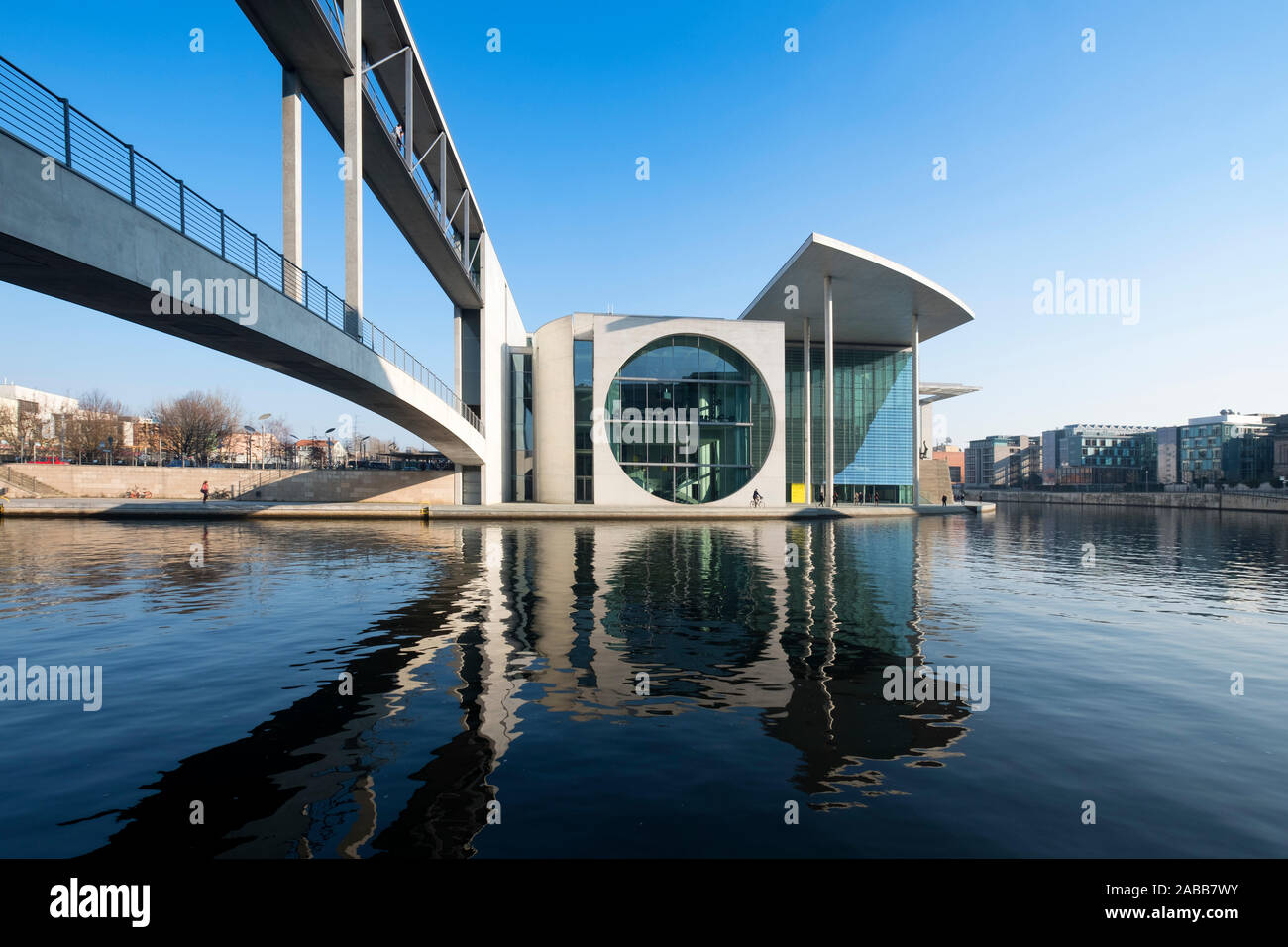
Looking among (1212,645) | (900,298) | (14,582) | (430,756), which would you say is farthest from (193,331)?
Result: (900,298)

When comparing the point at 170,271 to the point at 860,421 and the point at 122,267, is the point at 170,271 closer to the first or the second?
the point at 122,267

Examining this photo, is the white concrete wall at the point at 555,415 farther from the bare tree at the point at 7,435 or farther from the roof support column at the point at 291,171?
the bare tree at the point at 7,435

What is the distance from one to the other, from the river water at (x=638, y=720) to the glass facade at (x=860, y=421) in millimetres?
38167

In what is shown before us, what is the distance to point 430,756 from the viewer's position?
5.13m

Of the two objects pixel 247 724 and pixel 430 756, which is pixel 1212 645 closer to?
pixel 430 756

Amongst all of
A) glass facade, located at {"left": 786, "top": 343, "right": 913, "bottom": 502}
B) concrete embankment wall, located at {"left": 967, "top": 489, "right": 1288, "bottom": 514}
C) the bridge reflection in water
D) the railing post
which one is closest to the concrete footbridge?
the railing post

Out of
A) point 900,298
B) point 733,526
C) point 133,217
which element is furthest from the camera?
point 900,298

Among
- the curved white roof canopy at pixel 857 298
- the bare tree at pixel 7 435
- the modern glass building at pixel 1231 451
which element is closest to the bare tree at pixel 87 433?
the bare tree at pixel 7 435

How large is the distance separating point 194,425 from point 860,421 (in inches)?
2466

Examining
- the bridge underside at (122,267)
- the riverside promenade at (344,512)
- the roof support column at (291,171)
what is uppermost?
the roof support column at (291,171)

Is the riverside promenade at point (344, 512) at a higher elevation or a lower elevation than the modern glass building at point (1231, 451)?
lower

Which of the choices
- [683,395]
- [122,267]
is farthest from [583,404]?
[122,267]

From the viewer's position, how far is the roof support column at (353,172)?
66.3 feet
